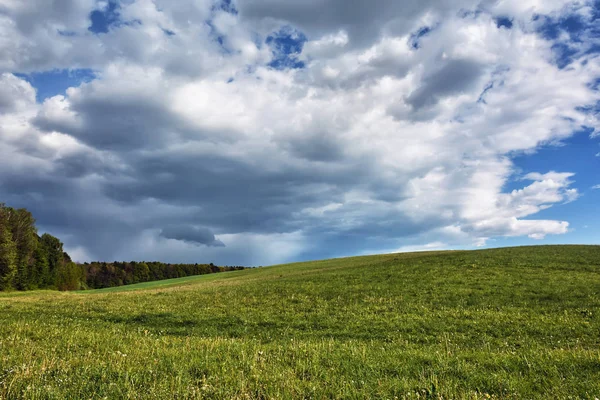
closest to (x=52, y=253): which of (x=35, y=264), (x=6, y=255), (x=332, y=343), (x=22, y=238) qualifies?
(x=35, y=264)

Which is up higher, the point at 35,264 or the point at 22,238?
the point at 22,238

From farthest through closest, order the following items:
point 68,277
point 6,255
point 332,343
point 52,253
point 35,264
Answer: point 68,277 → point 52,253 → point 35,264 → point 6,255 → point 332,343

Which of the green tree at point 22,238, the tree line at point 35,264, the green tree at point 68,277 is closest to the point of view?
the tree line at point 35,264

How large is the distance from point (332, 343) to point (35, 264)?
116 metres

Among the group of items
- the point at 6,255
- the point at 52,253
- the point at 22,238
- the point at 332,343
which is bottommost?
the point at 332,343

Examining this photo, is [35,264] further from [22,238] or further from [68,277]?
[68,277]

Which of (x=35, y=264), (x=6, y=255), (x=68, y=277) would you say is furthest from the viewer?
(x=68, y=277)

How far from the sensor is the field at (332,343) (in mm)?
7883

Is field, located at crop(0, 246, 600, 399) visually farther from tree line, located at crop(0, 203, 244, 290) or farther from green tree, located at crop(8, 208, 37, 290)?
green tree, located at crop(8, 208, 37, 290)

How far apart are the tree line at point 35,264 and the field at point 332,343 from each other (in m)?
67.6

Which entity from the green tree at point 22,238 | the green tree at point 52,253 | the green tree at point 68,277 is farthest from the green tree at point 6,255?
the green tree at point 68,277

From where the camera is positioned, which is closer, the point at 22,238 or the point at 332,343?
the point at 332,343

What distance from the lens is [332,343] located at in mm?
13930

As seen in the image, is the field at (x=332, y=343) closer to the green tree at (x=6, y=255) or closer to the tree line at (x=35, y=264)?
the green tree at (x=6, y=255)
